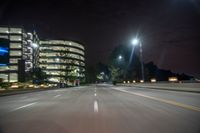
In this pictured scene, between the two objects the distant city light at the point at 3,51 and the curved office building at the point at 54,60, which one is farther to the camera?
the curved office building at the point at 54,60

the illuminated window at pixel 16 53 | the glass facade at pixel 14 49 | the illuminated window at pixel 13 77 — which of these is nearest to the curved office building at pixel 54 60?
the glass facade at pixel 14 49

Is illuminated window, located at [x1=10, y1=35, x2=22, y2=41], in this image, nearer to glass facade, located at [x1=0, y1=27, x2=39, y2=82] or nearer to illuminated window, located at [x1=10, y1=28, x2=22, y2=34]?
glass facade, located at [x1=0, y1=27, x2=39, y2=82]

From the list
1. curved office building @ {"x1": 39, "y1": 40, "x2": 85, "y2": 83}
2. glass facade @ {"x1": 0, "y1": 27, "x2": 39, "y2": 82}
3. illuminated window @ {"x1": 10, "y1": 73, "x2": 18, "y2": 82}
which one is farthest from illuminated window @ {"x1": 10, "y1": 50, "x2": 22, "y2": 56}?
curved office building @ {"x1": 39, "y1": 40, "x2": 85, "y2": 83}

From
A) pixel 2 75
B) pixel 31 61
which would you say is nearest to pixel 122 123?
pixel 2 75

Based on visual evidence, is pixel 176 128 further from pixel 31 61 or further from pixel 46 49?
pixel 46 49

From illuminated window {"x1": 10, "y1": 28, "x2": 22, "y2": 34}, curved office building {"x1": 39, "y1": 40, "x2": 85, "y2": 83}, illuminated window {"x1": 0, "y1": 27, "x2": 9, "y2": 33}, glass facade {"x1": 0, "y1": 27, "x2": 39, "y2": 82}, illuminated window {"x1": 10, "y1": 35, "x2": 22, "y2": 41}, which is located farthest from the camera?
curved office building {"x1": 39, "y1": 40, "x2": 85, "y2": 83}

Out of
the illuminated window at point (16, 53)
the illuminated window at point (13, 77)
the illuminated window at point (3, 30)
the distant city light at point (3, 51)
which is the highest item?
the illuminated window at point (3, 30)

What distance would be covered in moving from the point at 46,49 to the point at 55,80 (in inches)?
885

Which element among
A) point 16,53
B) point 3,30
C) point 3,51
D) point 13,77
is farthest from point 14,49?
point 3,51

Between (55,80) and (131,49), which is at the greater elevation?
(131,49)

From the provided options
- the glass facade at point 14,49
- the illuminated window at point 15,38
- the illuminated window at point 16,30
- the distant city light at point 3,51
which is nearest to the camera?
the distant city light at point 3,51

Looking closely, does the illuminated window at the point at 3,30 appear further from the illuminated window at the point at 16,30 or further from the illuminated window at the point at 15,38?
the illuminated window at the point at 15,38

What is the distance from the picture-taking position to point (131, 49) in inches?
3969

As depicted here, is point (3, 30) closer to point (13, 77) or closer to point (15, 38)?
point (15, 38)
